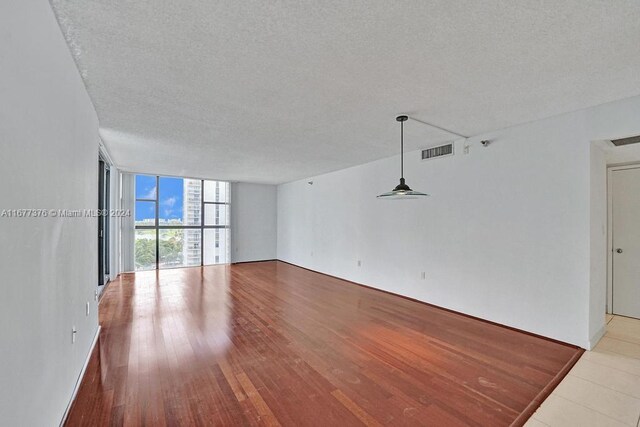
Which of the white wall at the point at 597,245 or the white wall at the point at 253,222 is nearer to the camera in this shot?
the white wall at the point at 597,245

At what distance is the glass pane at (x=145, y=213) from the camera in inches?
290

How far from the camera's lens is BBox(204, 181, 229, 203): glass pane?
8.46m

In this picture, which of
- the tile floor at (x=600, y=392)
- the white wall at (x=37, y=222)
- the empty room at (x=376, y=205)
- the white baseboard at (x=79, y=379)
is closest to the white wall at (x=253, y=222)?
the empty room at (x=376, y=205)

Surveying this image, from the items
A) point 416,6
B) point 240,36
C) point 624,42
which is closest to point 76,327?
point 240,36

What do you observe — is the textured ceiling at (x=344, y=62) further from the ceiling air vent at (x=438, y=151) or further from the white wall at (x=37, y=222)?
the ceiling air vent at (x=438, y=151)

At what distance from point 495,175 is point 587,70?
1639mm

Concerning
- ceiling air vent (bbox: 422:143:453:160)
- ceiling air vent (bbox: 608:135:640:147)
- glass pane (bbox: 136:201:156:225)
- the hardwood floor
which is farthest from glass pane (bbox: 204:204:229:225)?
ceiling air vent (bbox: 608:135:640:147)

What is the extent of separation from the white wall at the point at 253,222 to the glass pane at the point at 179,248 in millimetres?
1072

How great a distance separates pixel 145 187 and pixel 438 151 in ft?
23.9

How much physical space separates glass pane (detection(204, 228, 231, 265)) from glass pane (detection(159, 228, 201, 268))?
25cm

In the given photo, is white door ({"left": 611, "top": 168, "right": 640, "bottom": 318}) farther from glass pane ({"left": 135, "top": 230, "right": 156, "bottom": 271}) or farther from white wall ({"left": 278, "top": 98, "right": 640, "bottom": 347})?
glass pane ({"left": 135, "top": 230, "right": 156, "bottom": 271})

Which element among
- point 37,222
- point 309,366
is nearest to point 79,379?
point 37,222

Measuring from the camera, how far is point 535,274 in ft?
11.1

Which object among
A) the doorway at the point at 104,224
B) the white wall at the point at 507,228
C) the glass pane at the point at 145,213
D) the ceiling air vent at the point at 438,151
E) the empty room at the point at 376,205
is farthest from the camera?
the glass pane at the point at 145,213
